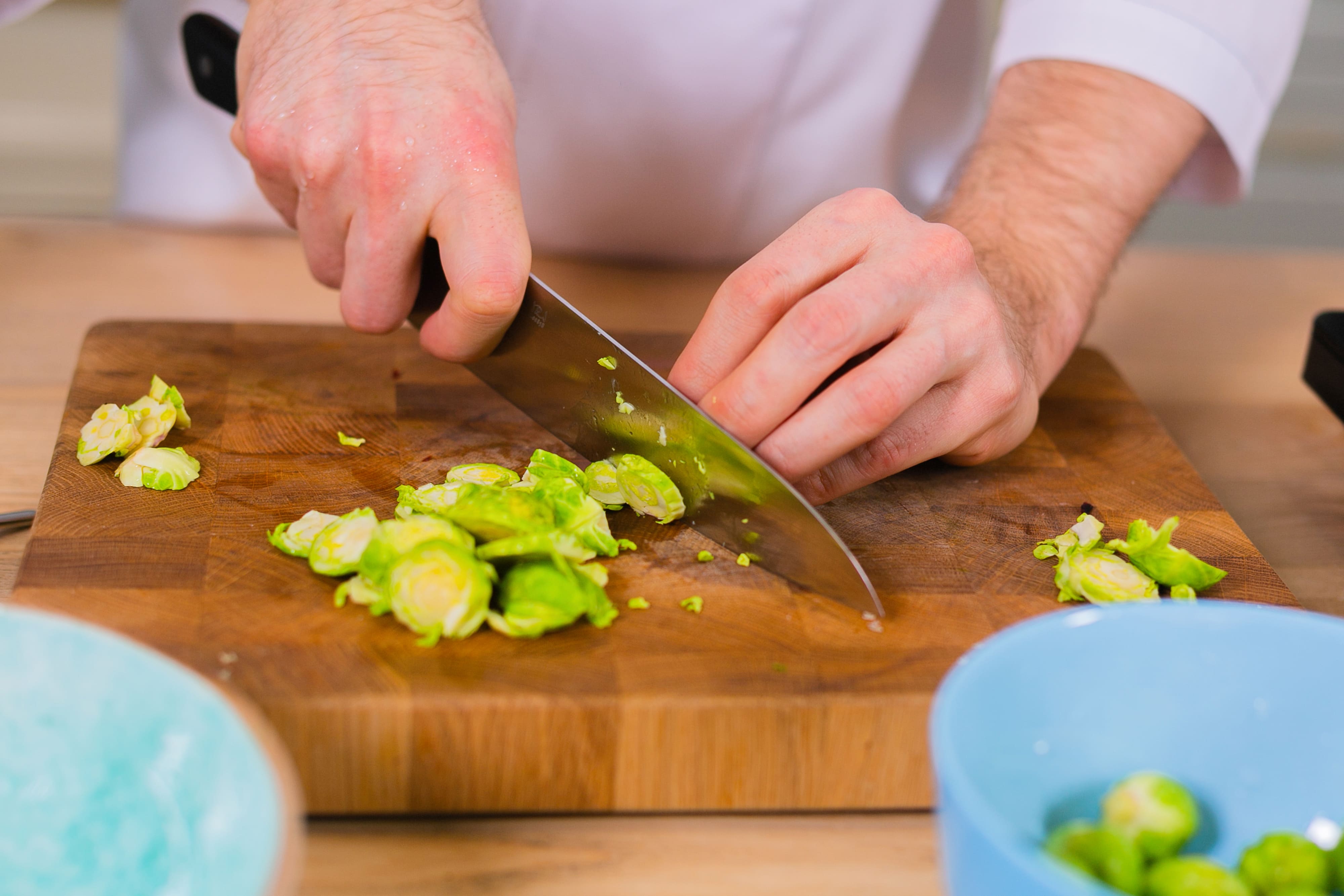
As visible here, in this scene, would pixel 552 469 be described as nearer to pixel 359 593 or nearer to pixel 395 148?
pixel 359 593

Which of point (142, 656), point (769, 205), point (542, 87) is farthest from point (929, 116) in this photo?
point (142, 656)

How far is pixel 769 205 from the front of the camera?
2145 mm

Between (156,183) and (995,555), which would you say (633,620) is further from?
(156,183)

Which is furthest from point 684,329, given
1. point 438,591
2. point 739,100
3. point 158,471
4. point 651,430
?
point 438,591

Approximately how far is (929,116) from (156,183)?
1470 mm

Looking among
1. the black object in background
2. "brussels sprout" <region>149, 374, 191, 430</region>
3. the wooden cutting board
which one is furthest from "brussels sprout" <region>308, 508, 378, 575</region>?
the black object in background

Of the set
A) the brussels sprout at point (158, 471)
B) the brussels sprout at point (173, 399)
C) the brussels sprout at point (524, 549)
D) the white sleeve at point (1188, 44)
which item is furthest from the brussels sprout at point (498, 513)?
the white sleeve at point (1188, 44)

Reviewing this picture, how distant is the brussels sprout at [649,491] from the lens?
1263 millimetres

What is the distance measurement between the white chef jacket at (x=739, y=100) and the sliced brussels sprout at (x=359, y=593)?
3.71ft

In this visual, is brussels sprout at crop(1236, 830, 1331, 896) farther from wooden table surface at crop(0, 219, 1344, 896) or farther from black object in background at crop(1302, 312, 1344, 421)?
black object in background at crop(1302, 312, 1344, 421)

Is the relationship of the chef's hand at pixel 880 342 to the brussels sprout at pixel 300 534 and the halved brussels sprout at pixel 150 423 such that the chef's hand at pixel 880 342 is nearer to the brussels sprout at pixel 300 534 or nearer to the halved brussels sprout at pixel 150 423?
the brussels sprout at pixel 300 534

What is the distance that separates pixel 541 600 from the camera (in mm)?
1026

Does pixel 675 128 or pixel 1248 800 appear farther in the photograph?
pixel 675 128

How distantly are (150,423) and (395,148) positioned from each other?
0.42 m
